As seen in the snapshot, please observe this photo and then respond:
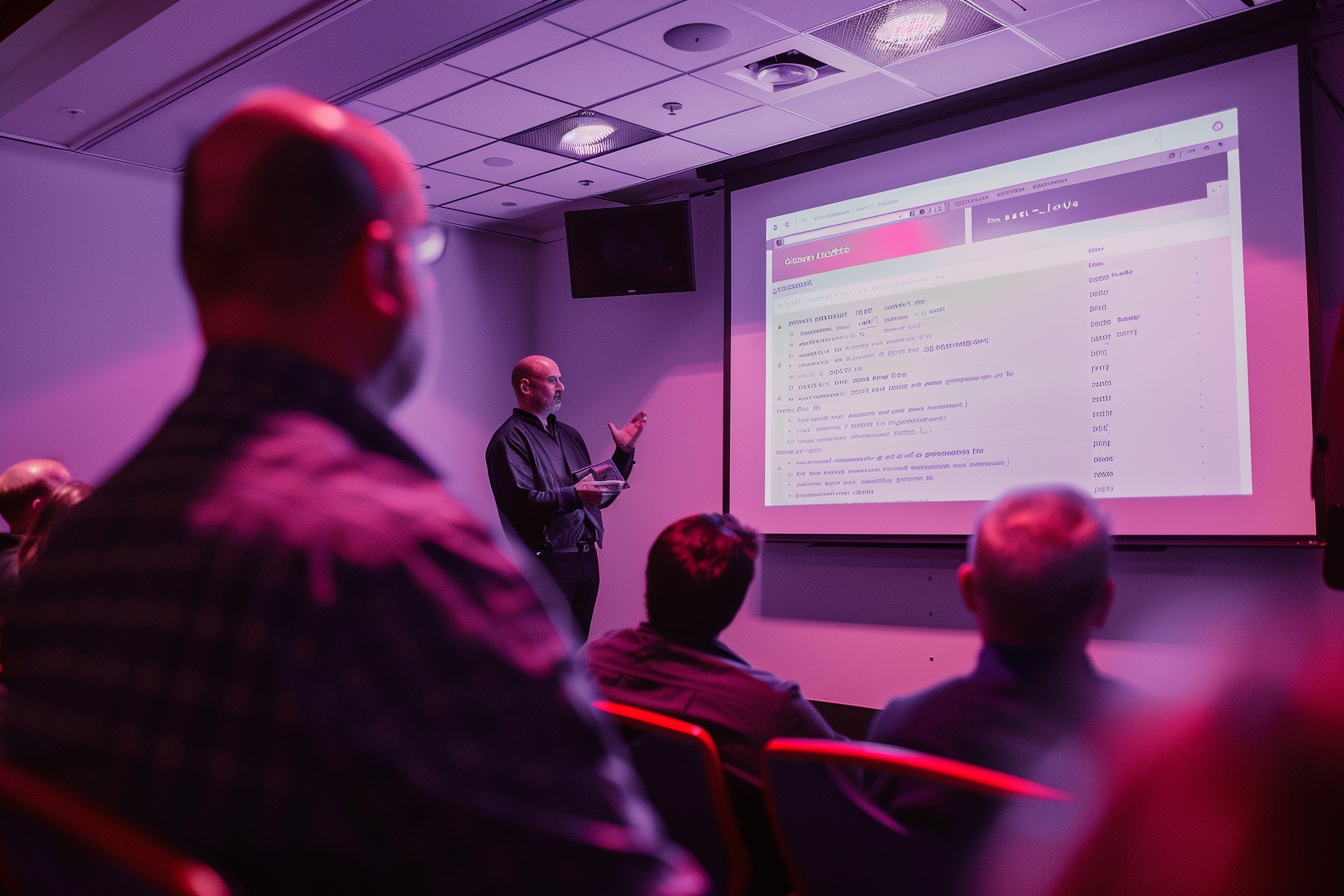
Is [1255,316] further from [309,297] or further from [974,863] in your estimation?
[309,297]

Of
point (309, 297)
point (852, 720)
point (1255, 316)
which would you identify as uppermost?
point (1255, 316)

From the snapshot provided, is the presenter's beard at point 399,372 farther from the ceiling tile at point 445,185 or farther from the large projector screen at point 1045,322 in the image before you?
the ceiling tile at point 445,185

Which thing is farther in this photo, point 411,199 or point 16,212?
point 16,212

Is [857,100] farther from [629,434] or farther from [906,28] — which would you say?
[629,434]

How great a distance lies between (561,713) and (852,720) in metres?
4.12

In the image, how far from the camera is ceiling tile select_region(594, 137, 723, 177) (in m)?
4.57

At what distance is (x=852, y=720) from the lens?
4457mm

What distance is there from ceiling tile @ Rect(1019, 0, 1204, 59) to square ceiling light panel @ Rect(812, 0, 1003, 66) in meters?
0.20

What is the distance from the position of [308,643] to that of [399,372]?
0.83ft

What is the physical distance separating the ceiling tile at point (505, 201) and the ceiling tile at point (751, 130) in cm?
118

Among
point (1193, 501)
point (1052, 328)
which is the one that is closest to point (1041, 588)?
point (1193, 501)

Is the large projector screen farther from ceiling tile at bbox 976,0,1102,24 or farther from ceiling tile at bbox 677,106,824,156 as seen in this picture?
ceiling tile at bbox 976,0,1102,24

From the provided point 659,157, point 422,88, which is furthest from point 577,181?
point 422,88

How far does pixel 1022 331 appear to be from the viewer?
3.85 meters
